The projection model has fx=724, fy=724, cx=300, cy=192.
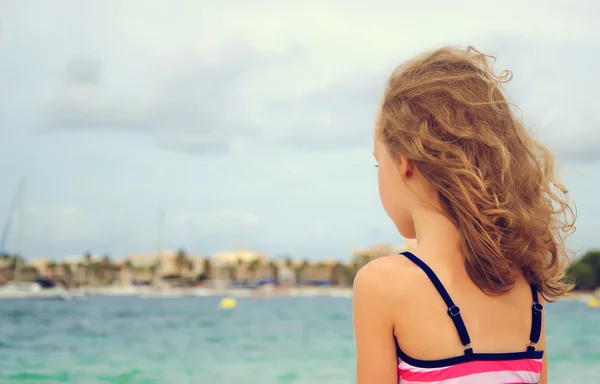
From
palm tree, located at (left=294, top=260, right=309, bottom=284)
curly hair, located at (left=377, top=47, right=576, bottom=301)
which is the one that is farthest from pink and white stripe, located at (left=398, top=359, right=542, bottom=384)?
palm tree, located at (left=294, top=260, right=309, bottom=284)

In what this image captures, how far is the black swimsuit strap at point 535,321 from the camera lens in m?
1.51

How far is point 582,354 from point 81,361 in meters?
14.4

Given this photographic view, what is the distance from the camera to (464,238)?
1.43 m

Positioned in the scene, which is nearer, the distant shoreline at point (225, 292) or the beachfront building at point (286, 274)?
the distant shoreline at point (225, 292)

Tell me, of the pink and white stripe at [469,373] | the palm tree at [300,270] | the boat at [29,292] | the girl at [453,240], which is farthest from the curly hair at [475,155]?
the palm tree at [300,270]

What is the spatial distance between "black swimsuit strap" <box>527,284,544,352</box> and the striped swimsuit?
0.20 ft

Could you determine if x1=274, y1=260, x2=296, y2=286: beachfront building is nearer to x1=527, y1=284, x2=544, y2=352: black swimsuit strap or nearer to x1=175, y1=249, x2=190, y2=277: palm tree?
x1=175, y1=249, x2=190, y2=277: palm tree

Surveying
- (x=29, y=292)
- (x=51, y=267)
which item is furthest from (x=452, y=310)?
(x=51, y=267)

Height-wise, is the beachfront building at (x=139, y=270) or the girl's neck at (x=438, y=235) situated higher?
the girl's neck at (x=438, y=235)

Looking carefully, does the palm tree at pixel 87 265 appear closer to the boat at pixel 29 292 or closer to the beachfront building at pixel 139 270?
the beachfront building at pixel 139 270

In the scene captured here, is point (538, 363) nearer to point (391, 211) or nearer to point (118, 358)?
point (391, 211)

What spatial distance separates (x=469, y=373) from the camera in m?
1.39

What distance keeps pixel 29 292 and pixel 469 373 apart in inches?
2848

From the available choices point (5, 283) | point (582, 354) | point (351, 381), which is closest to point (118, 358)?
point (351, 381)
